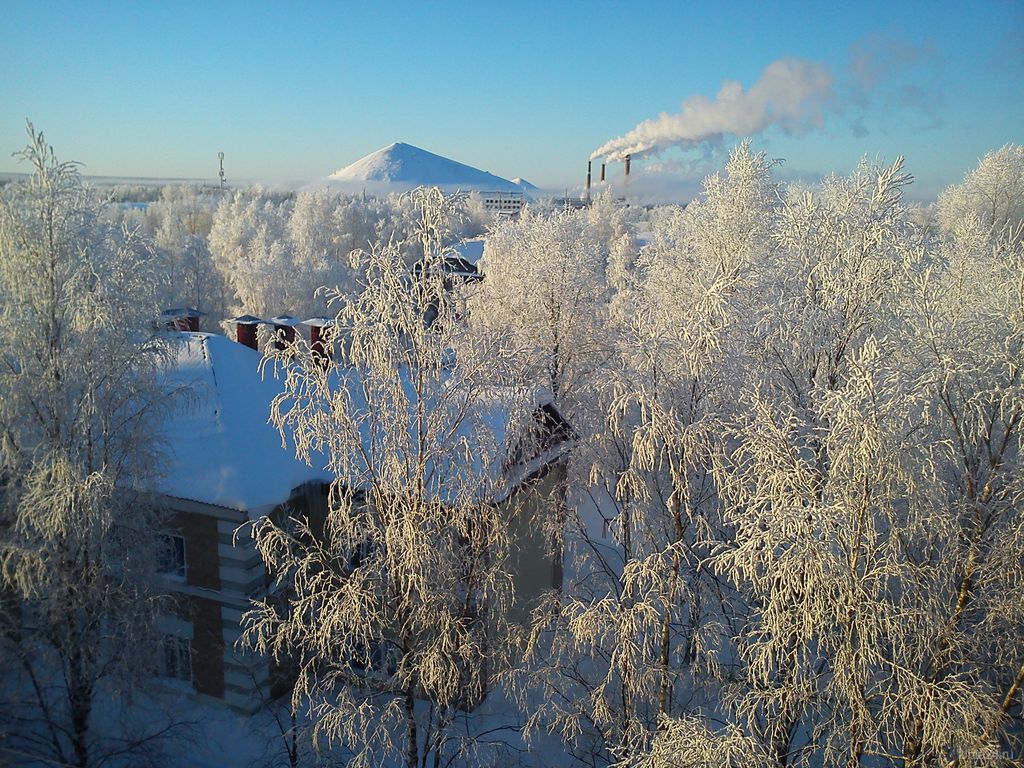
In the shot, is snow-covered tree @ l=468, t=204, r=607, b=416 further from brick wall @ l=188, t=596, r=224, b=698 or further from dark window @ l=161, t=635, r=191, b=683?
dark window @ l=161, t=635, r=191, b=683

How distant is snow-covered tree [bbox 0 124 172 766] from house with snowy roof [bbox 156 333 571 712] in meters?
0.83

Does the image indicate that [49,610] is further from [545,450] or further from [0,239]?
[545,450]

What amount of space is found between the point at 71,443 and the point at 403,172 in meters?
165

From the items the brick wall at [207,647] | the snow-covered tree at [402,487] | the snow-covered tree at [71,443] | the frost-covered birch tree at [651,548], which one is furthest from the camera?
the brick wall at [207,647]

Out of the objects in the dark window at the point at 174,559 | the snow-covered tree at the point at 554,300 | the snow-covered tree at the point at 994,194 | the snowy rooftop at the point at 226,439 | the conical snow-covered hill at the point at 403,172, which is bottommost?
the dark window at the point at 174,559

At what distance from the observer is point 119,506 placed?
8.99 metres

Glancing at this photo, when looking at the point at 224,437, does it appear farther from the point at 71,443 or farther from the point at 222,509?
the point at 71,443

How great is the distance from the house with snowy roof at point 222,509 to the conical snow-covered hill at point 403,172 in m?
149

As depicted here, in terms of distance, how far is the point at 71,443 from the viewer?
345 inches

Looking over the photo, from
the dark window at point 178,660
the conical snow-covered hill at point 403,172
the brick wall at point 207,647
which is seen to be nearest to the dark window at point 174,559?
the brick wall at point 207,647

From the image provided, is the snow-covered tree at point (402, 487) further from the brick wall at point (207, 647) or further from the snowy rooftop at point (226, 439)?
the brick wall at point (207, 647)

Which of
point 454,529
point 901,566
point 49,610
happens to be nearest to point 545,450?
point 454,529

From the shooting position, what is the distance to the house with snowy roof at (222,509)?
10547 mm

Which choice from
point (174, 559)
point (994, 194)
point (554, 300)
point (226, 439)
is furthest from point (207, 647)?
point (994, 194)
